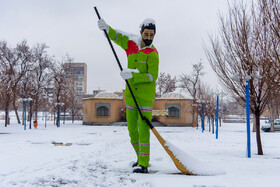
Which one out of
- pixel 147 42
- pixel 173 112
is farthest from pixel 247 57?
pixel 173 112

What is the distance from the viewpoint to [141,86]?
13.3 feet

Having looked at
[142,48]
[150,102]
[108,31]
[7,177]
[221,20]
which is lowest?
[7,177]

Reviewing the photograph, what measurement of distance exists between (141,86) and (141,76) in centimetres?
19

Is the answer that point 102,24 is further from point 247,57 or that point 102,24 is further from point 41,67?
point 41,67

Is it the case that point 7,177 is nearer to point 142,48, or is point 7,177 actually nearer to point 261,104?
point 142,48

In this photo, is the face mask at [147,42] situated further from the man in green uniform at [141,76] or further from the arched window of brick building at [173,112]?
the arched window of brick building at [173,112]

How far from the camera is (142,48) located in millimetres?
4215

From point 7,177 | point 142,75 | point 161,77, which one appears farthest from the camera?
point 161,77

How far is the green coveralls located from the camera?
13.1ft

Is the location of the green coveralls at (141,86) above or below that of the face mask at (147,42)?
below

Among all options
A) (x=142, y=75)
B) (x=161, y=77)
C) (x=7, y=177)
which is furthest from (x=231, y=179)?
(x=161, y=77)

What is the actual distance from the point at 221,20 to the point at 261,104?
2854 millimetres

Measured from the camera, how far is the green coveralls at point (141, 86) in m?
4.01

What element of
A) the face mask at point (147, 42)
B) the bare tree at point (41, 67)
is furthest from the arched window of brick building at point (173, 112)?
the face mask at point (147, 42)
